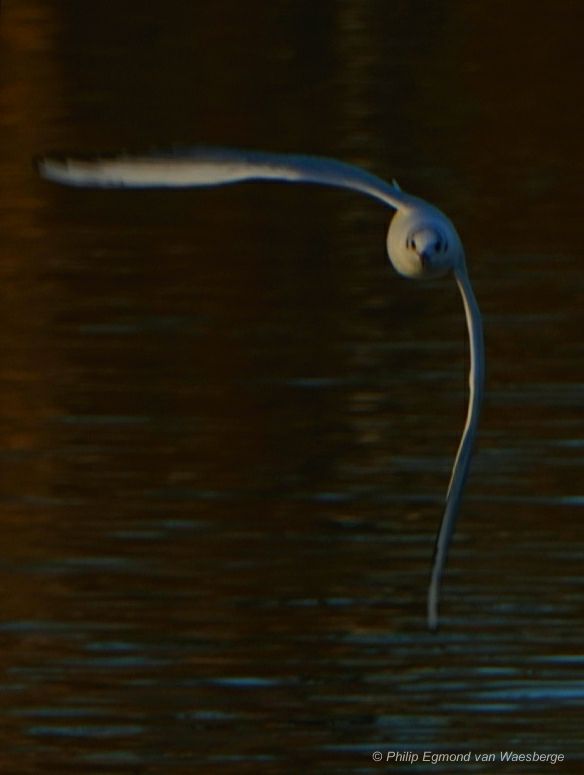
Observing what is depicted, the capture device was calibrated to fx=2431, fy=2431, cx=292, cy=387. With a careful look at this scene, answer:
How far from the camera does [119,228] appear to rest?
27.8 feet

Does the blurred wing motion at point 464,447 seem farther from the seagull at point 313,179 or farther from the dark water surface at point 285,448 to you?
the dark water surface at point 285,448

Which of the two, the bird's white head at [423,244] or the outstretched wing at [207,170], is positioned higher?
Result: the outstretched wing at [207,170]

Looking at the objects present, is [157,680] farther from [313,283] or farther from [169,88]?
[169,88]

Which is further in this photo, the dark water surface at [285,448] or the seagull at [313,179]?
the dark water surface at [285,448]

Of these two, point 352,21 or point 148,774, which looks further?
point 352,21

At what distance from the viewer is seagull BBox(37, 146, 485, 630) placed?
491 centimetres

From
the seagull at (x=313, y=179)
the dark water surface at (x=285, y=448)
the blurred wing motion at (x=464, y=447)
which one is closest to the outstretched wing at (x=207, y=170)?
the seagull at (x=313, y=179)

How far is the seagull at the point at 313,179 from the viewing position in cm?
491

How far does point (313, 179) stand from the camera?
497 cm

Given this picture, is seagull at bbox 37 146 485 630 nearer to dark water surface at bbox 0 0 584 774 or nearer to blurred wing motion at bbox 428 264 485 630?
blurred wing motion at bbox 428 264 485 630

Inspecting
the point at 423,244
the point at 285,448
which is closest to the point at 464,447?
the point at 423,244

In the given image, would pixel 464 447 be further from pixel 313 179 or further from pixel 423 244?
pixel 313 179

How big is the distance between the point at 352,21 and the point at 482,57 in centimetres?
99

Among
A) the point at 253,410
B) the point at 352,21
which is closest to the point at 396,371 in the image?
the point at 253,410
